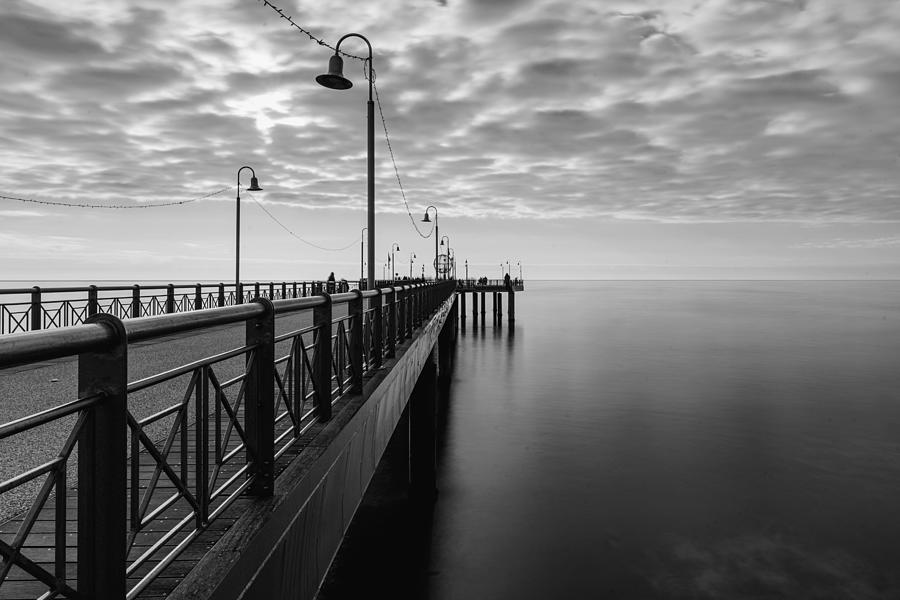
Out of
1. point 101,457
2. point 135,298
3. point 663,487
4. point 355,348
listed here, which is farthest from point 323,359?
point 663,487

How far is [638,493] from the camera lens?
19.8 meters

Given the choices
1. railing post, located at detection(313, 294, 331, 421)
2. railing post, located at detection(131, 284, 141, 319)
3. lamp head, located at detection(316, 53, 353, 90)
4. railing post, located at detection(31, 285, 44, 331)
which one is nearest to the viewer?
railing post, located at detection(313, 294, 331, 421)

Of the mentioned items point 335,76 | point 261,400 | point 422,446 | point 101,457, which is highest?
point 335,76

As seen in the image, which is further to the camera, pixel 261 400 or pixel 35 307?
pixel 35 307

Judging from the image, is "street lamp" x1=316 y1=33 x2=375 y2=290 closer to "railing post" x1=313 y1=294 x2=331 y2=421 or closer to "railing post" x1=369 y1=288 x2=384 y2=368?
"railing post" x1=369 y1=288 x2=384 y2=368

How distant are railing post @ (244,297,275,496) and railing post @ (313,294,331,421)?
63.9 inches

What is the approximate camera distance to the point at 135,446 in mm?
2646

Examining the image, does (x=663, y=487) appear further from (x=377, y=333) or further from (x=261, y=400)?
(x=261, y=400)

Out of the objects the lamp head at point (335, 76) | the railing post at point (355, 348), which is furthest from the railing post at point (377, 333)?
the lamp head at point (335, 76)

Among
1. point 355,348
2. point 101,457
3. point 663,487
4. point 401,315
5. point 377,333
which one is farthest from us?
point 663,487

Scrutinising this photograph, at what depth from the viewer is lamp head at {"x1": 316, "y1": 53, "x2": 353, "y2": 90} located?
12039 millimetres

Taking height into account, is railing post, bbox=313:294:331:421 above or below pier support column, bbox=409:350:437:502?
above

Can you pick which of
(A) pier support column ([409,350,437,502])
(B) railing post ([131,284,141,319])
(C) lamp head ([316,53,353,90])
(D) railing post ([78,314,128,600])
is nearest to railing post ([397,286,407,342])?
(C) lamp head ([316,53,353,90])

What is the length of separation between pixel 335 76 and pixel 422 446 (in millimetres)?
11307
